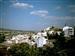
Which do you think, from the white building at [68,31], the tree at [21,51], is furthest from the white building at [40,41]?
the white building at [68,31]

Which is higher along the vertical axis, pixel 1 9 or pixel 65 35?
pixel 1 9

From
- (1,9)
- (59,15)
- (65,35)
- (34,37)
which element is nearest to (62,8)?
(59,15)

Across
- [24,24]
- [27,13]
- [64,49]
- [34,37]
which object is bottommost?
[64,49]

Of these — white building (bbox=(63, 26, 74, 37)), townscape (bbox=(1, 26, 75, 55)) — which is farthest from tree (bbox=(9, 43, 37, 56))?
white building (bbox=(63, 26, 74, 37))

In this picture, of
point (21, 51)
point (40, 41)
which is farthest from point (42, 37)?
point (21, 51)

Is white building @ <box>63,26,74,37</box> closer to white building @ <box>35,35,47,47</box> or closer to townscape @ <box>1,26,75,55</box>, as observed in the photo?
townscape @ <box>1,26,75,55</box>

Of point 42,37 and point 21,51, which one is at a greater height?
point 42,37

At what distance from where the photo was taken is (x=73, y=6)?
203 cm

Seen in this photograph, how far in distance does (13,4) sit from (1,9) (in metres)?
0.15

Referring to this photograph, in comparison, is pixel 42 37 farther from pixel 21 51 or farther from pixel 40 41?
pixel 21 51

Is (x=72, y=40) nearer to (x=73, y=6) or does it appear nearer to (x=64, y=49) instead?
(x=64, y=49)

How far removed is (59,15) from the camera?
2.04 m

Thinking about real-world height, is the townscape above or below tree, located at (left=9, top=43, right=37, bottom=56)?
above

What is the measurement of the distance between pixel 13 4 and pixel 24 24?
0.26 metres
